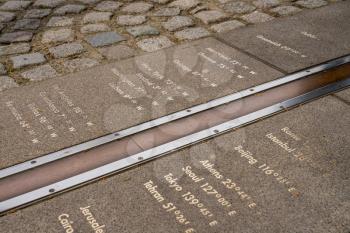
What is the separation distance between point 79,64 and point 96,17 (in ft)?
3.92

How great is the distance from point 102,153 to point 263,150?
1096mm

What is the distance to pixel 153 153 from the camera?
2.96m

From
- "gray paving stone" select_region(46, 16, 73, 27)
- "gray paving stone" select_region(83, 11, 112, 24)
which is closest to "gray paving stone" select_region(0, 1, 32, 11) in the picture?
"gray paving stone" select_region(46, 16, 73, 27)

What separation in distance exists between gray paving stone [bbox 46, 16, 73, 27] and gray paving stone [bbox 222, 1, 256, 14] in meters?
1.87

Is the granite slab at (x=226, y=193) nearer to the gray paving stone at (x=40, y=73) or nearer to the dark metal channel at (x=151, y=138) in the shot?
the dark metal channel at (x=151, y=138)

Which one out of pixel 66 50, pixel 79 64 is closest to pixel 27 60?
pixel 66 50

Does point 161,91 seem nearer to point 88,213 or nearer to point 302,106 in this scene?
point 302,106

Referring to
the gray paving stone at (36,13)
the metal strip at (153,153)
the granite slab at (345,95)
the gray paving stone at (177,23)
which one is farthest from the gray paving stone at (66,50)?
the granite slab at (345,95)

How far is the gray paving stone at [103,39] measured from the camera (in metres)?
4.50

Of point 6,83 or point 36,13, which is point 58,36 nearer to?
point 36,13

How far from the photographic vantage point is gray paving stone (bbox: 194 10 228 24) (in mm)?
5016

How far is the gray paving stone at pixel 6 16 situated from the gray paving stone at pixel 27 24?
0.13 metres

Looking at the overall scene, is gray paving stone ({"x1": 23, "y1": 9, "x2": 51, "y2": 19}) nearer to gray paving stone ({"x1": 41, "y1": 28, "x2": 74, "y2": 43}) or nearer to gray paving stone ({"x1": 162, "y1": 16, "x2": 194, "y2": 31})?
gray paving stone ({"x1": 41, "y1": 28, "x2": 74, "y2": 43})

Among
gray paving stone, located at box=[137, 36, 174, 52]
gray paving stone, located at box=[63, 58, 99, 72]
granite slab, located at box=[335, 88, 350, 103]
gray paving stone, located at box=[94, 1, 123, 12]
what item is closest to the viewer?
granite slab, located at box=[335, 88, 350, 103]
